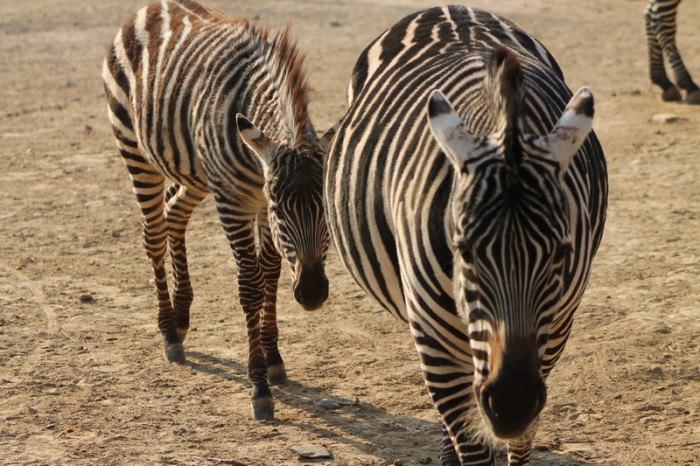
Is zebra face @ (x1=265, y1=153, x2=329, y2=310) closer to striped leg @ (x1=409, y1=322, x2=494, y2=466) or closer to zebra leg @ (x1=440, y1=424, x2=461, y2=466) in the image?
zebra leg @ (x1=440, y1=424, x2=461, y2=466)

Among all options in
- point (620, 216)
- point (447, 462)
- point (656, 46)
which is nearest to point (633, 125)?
point (656, 46)

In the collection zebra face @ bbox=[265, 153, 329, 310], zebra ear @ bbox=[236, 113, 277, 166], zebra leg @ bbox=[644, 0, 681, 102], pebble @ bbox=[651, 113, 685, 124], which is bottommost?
Result: pebble @ bbox=[651, 113, 685, 124]

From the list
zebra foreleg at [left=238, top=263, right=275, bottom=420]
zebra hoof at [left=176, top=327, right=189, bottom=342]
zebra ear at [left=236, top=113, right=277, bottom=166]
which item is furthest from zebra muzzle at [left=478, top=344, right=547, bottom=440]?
zebra hoof at [left=176, top=327, right=189, bottom=342]

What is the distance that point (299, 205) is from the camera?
5.84m

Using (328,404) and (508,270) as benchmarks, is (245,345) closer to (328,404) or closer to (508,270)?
(328,404)

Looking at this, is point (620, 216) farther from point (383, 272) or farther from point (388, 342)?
point (383, 272)

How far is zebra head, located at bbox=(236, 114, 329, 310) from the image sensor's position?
5.82 meters

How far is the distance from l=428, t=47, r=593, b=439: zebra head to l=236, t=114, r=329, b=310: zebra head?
7.51 ft

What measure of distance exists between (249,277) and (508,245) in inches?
136

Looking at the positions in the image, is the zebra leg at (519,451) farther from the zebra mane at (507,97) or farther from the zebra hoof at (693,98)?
the zebra hoof at (693,98)

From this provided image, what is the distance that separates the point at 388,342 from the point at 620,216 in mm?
3124

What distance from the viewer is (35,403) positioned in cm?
644

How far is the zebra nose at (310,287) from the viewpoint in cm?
578

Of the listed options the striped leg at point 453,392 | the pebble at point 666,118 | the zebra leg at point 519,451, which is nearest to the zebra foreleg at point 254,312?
the zebra leg at point 519,451
